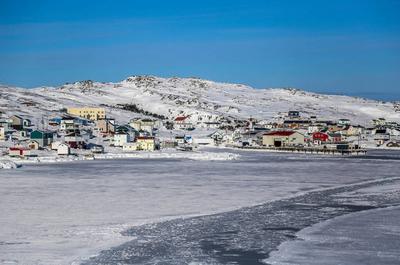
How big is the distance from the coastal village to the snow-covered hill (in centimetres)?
2136

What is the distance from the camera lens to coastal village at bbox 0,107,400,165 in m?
57.2

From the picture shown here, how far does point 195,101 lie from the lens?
156 meters

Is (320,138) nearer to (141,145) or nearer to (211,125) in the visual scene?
(141,145)

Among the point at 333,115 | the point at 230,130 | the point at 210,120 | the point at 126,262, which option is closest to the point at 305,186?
the point at 126,262

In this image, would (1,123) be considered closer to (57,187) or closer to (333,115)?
(57,187)

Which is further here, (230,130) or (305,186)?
(230,130)

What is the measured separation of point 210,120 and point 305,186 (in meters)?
95.6

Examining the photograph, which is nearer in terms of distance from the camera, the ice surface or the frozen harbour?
the ice surface

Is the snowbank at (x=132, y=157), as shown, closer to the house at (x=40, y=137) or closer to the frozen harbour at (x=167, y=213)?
the house at (x=40, y=137)

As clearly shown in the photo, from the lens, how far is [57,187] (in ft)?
81.5

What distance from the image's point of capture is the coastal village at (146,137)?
57.2m

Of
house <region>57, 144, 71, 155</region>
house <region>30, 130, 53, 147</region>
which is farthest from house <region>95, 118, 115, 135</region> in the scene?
house <region>57, 144, 71, 155</region>

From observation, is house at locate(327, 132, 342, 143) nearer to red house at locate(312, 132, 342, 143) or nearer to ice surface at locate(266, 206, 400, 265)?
red house at locate(312, 132, 342, 143)

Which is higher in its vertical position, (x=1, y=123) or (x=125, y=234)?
(x=1, y=123)
